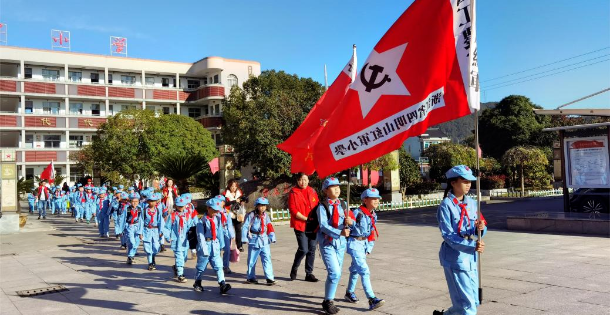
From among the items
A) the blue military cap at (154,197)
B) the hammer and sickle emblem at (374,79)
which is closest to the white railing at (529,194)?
the blue military cap at (154,197)

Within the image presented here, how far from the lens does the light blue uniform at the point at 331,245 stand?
6.20 metres

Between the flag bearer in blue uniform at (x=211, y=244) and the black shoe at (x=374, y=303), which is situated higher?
the flag bearer in blue uniform at (x=211, y=244)

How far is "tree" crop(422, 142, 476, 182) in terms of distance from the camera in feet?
105

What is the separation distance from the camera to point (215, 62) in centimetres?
5531

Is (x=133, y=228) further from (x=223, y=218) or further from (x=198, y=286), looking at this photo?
(x=198, y=286)

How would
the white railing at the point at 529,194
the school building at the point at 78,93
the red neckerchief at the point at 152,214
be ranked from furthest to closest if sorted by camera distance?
the school building at the point at 78,93 < the white railing at the point at 529,194 < the red neckerchief at the point at 152,214

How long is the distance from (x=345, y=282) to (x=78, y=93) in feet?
164

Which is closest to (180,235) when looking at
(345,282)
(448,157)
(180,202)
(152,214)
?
(180,202)

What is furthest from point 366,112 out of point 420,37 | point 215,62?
point 215,62

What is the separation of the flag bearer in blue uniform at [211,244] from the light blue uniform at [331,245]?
2018 millimetres

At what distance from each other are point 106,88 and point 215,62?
12.1 meters

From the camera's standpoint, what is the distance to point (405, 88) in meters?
5.50

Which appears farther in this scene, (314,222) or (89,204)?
(89,204)

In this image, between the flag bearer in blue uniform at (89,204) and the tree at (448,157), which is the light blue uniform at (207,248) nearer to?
the flag bearer in blue uniform at (89,204)
